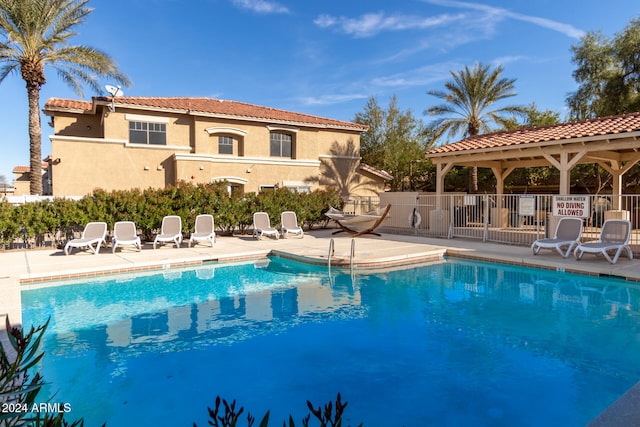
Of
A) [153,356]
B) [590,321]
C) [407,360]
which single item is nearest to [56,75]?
[153,356]

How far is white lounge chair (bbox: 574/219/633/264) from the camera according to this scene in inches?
427

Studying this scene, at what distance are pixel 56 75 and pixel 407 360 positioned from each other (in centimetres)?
2300

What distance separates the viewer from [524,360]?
18.4 feet

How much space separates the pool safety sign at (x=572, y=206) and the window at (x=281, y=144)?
669 inches

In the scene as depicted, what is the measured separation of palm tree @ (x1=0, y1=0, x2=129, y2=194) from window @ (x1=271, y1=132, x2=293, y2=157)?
985cm

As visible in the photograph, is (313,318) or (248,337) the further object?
(313,318)

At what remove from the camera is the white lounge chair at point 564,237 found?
39.0 feet

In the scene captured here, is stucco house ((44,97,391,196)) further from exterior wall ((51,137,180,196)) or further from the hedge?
the hedge

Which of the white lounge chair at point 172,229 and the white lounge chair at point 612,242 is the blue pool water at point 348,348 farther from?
the white lounge chair at point 172,229

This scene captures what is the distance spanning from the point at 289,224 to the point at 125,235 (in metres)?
6.75

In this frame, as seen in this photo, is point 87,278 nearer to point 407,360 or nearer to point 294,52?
point 407,360

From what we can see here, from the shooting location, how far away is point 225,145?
2447cm

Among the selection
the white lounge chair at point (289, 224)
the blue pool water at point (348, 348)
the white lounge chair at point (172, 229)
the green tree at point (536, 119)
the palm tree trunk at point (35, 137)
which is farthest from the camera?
the green tree at point (536, 119)

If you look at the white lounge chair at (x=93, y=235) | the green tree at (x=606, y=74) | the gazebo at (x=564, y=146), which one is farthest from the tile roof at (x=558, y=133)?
the white lounge chair at (x=93, y=235)
